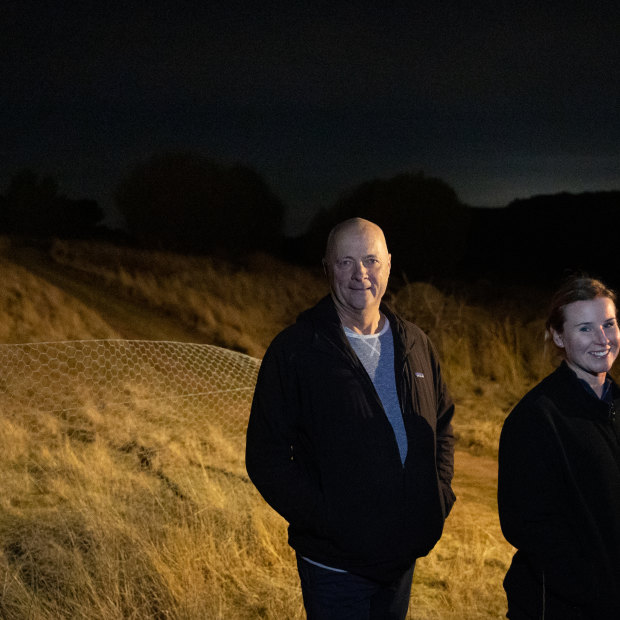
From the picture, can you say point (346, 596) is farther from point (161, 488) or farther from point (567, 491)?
point (161, 488)

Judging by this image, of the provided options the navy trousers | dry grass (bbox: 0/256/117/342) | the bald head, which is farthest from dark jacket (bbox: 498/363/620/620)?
dry grass (bbox: 0/256/117/342)

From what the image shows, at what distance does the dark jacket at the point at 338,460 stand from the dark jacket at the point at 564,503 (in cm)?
32

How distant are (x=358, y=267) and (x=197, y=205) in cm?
2388

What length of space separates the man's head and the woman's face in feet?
1.80

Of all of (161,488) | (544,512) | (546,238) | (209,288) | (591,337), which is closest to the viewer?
(544,512)

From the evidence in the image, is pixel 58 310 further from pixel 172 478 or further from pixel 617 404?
pixel 617 404

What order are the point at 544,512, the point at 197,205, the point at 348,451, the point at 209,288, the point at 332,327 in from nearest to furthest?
the point at 544,512 < the point at 348,451 < the point at 332,327 < the point at 209,288 < the point at 197,205

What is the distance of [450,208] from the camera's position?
23016 mm

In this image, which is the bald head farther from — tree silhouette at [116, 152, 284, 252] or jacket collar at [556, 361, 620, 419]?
tree silhouette at [116, 152, 284, 252]

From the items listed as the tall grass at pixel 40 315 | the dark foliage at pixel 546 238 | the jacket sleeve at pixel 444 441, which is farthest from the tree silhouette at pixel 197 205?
the jacket sleeve at pixel 444 441

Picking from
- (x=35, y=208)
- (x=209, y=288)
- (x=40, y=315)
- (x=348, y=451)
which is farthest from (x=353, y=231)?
(x=35, y=208)

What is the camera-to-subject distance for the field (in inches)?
139

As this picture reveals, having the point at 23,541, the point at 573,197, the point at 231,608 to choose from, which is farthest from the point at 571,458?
the point at 573,197

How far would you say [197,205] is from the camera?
83.3ft
